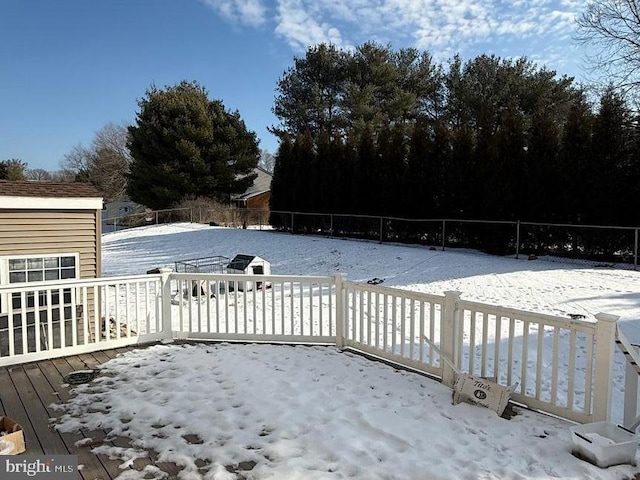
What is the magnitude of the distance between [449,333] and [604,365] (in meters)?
1.13

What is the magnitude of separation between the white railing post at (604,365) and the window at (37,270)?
25.7ft

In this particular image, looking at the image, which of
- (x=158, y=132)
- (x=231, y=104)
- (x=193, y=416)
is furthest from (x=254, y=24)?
(x=231, y=104)

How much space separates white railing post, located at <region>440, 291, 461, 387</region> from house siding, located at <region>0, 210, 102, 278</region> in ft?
23.4

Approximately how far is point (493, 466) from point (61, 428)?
275cm

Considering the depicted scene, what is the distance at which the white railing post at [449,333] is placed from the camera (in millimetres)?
3567

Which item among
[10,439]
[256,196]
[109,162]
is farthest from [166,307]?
[109,162]

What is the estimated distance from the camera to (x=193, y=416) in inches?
117

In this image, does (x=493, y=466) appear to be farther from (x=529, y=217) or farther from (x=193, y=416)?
(x=529, y=217)

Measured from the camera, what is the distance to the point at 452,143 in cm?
1359

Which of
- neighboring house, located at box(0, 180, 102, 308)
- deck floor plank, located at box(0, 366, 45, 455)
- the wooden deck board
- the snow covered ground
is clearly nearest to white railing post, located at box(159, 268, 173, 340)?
the snow covered ground

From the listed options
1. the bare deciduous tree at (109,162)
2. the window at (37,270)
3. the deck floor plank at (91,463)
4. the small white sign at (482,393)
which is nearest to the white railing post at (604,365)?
the small white sign at (482,393)

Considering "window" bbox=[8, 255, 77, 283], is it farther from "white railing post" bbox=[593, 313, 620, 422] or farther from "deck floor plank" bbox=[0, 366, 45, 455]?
"white railing post" bbox=[593, 313, 620, 422]

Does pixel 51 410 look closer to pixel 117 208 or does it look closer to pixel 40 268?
pixel 40 268

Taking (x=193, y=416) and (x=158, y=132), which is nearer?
(x=193, y=416)
